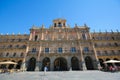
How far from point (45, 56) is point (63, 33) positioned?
10.9 m

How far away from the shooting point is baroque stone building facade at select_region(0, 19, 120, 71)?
32.0m

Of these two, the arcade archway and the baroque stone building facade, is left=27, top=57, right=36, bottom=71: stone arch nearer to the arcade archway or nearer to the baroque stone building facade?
the baroque stone building facade

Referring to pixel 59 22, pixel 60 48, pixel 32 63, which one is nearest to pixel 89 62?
pixel 60 48

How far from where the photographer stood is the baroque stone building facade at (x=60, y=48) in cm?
3196

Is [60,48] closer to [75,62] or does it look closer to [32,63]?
[75,62]

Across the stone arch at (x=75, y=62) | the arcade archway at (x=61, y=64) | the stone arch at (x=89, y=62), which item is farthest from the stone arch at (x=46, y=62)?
the stone arch at (x=89, y=62)

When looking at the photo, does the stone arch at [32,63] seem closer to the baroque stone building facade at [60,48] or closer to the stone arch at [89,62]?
the baroque stone building facade at [60,48]

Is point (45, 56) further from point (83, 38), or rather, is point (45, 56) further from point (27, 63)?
Answer: point (83, 38)

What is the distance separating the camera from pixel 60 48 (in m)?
33.7

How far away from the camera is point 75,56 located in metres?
32.0

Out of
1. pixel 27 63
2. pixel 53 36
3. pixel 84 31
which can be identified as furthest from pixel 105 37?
pixel 27 63

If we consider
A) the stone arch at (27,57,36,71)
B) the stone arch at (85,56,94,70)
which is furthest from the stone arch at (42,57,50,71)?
the stone arch at (85,56,94,70)

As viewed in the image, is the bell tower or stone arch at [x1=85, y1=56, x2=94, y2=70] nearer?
stone arch at [x1=85, y1=56, x2=94, y2=70]

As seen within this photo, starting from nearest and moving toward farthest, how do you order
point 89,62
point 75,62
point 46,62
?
point 89,62 < point 75,62 < point 46,62
